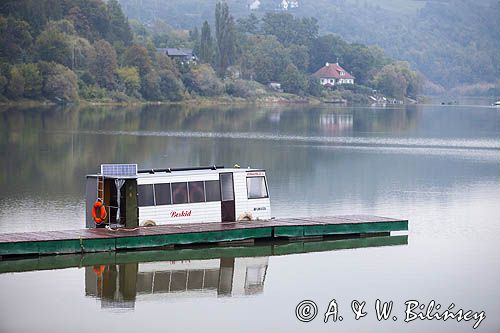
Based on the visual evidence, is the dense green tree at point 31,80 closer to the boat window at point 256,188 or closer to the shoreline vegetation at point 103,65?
the shoreline vegetation at point 103,65

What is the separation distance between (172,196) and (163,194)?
0.99 ft

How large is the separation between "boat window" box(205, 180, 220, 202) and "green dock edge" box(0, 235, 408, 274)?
70.6 inches

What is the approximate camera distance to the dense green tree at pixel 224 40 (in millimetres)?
183625

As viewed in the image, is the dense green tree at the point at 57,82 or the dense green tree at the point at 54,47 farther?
the dense green tree at the point at 54,47

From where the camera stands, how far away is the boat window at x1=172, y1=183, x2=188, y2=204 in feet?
107

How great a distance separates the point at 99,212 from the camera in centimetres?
3166

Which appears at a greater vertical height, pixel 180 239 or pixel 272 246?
pixel 180 239

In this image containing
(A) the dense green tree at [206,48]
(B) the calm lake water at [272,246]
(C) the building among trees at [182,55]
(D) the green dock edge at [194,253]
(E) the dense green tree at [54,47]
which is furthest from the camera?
(A) the dense green tree at [206,48]

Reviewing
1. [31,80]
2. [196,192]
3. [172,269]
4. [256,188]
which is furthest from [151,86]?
[172,269]

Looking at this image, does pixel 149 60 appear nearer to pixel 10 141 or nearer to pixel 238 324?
pixel 10 141

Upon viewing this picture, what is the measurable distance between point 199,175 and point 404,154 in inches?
1557

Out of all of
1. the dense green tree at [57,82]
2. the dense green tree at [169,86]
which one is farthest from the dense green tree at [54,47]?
the dense green tree at [169,86]

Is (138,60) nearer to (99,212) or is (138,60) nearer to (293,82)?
(293,82)

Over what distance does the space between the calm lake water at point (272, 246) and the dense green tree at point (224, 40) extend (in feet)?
335
